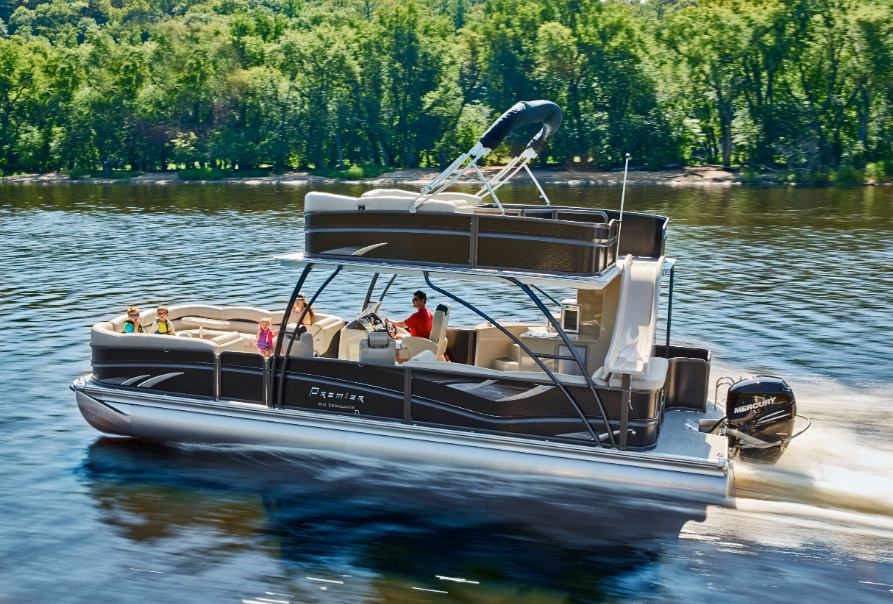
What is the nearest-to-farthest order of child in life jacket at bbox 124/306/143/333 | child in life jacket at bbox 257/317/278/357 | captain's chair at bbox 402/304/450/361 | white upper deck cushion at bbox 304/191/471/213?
white upper deck cushion at bbox 304/191/471/213, captain's chair at bbox 402/304/450/361, child in life jacket at bbox 257/317/278/357, child in life jacket at bbox 124/306/143/333

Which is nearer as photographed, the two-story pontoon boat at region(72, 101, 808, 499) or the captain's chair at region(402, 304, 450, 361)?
the two-story pontoon boat at region(72, 101, 808, 499)

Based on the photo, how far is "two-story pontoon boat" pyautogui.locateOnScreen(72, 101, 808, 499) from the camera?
823cm

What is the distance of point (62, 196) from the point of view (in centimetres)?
5075

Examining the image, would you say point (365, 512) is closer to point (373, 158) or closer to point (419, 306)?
point (419, 306)

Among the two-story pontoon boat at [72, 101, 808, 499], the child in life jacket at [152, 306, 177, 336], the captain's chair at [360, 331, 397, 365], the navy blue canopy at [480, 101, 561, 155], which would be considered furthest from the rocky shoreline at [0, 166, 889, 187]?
the captain's chair at [360, 331, 397, 365]

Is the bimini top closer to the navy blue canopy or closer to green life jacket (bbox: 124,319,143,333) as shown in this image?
the navy blue canopy

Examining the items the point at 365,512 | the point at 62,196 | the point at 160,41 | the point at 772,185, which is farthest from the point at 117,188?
the point at 365,512

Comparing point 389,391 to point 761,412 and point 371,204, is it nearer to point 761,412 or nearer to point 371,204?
point 371,204

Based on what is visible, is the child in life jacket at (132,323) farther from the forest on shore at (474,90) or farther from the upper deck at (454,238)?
the forest on shore at (474,90)

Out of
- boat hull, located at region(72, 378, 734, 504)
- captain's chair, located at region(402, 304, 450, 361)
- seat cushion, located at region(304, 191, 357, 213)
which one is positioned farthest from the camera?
captain's chair, located at region(402, 304, 450, 361)

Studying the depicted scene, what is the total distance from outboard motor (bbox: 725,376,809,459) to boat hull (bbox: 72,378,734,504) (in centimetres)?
84

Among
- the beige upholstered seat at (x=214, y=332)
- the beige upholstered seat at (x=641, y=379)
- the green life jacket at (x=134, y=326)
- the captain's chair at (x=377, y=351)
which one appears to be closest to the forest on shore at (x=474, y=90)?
the beige upholstered seat at (x=214, y=332)

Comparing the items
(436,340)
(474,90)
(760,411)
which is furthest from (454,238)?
(474,90)

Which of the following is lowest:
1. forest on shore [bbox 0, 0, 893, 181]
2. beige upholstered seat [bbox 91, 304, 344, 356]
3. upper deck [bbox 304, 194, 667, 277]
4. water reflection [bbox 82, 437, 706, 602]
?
water reflection [bbox 82, 437, 706, 602]
